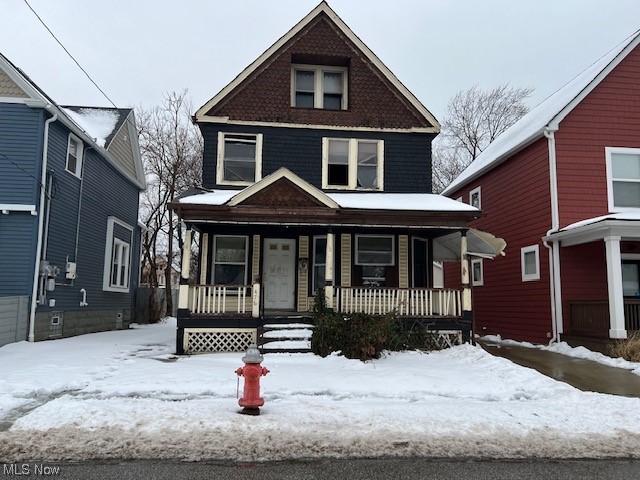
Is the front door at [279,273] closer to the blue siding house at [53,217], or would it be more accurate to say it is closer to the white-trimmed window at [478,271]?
the blue siding house at [53,217]

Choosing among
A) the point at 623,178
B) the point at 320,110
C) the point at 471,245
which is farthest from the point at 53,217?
the point at 623,178

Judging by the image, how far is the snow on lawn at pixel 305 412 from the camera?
466 centimetres

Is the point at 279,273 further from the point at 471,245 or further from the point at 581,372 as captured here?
the point at 581,372

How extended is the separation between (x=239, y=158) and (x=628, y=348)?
1037 cm

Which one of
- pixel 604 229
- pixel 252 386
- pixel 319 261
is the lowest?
pixel 252 386

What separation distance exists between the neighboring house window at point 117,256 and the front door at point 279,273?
20.8 ft

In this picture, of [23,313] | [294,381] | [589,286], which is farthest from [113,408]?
[589,286]

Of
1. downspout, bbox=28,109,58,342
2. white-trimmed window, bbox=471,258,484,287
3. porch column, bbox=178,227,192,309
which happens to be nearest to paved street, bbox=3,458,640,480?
porch column, bbox=178,227,192,309

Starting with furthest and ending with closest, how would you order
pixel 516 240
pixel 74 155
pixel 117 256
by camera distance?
1. pixel 117 256
2. pixel 516 240
3. pixel 74 155

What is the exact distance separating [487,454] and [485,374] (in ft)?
13.1

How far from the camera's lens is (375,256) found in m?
13.3

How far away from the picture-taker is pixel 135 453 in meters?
4.45

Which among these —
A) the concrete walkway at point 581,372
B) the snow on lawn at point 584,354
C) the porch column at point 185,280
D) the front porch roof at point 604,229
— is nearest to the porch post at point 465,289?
the concrete walkway at point 581,372

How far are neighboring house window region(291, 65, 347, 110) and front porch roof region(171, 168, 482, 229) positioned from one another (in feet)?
12.2
